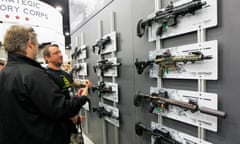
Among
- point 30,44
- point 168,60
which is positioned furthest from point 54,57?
point 168,60

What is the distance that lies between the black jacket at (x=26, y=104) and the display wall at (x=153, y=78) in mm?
936

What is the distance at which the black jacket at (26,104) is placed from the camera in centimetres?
112

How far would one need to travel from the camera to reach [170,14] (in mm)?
1272

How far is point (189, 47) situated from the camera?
1.19m

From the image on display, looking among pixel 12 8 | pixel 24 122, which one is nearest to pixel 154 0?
pixel 24 122

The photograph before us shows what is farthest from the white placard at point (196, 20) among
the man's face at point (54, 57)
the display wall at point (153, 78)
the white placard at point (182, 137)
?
the man's face at point (54, 57)

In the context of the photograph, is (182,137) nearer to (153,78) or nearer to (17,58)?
(153,78)

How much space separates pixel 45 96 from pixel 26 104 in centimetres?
15

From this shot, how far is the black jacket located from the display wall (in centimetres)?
94

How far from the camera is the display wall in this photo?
98cm

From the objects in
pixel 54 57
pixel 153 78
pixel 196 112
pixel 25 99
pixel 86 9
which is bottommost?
pixel 196 112

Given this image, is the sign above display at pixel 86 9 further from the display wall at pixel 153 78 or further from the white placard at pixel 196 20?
the white placard at pixel 196 20

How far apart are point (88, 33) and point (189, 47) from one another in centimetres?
248

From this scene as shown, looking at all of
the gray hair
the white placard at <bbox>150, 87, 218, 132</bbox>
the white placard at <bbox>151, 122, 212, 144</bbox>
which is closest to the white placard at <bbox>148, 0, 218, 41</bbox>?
the white placard at <bbox>150, 87, 218, 132</bbox>
